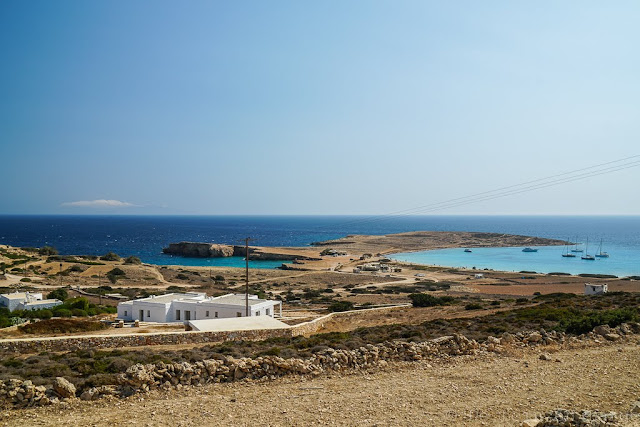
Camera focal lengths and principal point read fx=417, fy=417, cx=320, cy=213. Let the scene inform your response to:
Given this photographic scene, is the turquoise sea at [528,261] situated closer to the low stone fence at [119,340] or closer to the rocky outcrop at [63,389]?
the low stone fence at [119,340]

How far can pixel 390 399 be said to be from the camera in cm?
1000

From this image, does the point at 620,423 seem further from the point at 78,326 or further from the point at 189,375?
the point at 78,326

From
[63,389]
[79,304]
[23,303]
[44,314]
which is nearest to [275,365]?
[63,389]

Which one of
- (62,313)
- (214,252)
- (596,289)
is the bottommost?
(214,252)

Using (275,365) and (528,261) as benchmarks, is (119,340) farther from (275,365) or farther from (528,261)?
(528,261)

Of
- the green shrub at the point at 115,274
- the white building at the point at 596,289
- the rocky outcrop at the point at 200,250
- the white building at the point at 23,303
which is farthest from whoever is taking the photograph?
the rocky outcrop at the point at 200,250

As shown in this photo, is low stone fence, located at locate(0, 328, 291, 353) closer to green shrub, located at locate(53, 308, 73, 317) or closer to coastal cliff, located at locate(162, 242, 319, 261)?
green shrub, located at locate(53, 308, 73, 317)

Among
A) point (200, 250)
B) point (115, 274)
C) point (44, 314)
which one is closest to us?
point (44, 314)

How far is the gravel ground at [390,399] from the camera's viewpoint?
903 cm

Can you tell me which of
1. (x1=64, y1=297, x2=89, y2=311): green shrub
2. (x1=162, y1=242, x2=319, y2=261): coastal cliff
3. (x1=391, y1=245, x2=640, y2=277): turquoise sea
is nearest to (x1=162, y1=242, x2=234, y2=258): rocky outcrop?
(x1=162, y1=242, x2=319, y2=261): coastal cliff

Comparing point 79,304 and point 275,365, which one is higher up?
point 275,365

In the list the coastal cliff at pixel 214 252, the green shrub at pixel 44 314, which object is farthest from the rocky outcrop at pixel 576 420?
the coastal cliff at pixel 214 252

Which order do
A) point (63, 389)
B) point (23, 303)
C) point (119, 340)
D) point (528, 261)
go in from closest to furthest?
point (63, 389)
point (119, 340)
point (23, 303)
point (528, 261)

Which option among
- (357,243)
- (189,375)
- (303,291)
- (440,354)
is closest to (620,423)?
(440,354)
